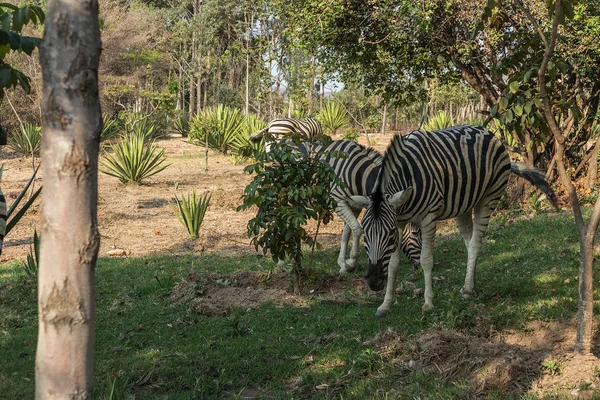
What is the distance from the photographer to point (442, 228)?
11.0 metres

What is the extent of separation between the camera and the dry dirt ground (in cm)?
421

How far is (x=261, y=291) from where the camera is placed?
701 cm

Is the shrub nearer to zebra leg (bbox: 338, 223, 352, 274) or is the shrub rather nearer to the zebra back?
the zebra back

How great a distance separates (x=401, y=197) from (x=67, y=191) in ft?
13.9

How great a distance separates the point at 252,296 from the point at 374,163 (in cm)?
207

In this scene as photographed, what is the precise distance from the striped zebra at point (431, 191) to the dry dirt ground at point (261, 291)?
2.96 feet

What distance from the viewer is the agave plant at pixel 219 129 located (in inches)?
781

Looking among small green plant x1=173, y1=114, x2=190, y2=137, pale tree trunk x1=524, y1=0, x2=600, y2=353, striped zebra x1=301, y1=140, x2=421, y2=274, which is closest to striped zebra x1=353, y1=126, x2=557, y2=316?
striped zebra x1=301, y1=140, x2=421, y2=274

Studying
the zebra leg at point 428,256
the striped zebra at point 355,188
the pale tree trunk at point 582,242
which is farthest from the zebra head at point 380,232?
the pale tree trunk at point 582,242

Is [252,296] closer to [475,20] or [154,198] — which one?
[475,20]

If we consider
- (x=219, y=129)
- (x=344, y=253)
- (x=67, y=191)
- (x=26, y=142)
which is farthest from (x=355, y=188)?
(x=26, y=142)

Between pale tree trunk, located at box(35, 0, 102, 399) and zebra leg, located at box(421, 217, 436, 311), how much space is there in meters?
4.57

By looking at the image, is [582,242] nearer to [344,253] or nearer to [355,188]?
[355,188]

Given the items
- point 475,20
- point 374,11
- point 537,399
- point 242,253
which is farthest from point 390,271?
point 374,11
